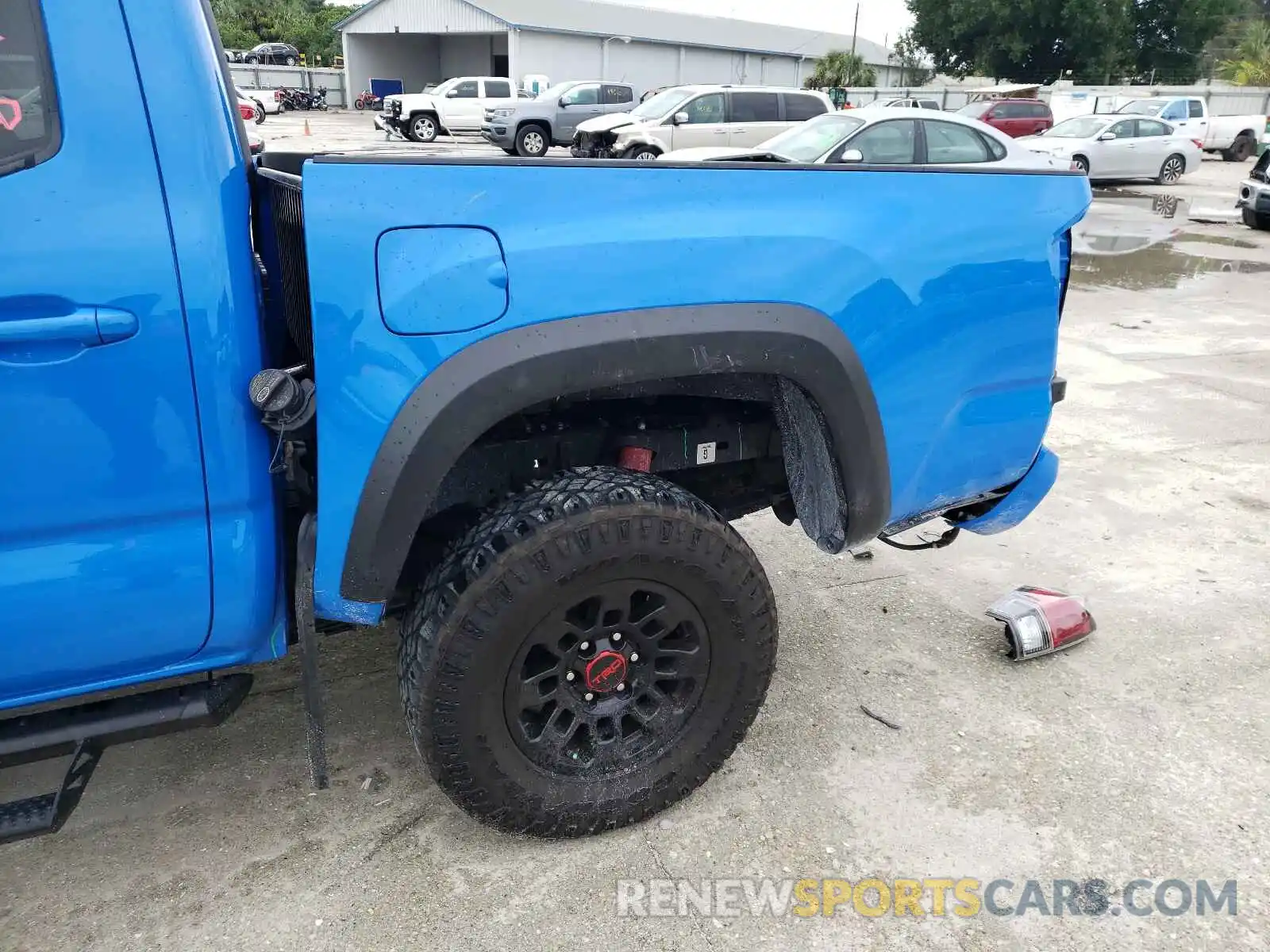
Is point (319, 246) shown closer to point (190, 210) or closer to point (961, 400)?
point (190, 210)

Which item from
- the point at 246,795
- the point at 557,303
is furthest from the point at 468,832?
the point at 557,303

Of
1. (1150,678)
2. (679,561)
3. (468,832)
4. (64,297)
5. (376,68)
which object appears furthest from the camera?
(376,68)

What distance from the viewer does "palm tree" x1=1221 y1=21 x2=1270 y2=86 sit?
35.1 metres

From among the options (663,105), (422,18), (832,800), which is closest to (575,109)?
(663,105)

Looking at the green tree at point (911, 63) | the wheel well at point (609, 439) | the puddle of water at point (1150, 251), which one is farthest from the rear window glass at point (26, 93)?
the green tree at point (911, 63)

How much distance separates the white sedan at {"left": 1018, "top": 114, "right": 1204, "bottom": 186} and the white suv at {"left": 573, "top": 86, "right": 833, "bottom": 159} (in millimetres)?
4634

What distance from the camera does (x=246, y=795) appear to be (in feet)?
7.95

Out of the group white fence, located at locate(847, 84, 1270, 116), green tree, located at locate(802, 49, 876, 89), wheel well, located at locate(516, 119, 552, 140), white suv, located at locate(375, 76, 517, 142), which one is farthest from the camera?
green tree, located at locate(802, 49, 876, 89)

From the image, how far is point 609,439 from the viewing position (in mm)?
2467

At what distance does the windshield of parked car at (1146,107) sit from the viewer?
840 inches

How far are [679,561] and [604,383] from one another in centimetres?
46

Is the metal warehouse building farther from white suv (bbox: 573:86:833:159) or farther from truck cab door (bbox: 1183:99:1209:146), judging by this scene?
truck cab door (bbox: 1183:99:1209:146)

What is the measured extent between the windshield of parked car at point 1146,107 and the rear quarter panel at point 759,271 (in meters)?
22.8

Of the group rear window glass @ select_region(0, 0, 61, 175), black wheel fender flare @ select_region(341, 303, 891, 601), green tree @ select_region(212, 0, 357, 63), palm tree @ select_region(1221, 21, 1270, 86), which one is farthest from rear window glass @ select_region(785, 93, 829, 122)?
green tree @ select_region(212, 0, 357, 63)
